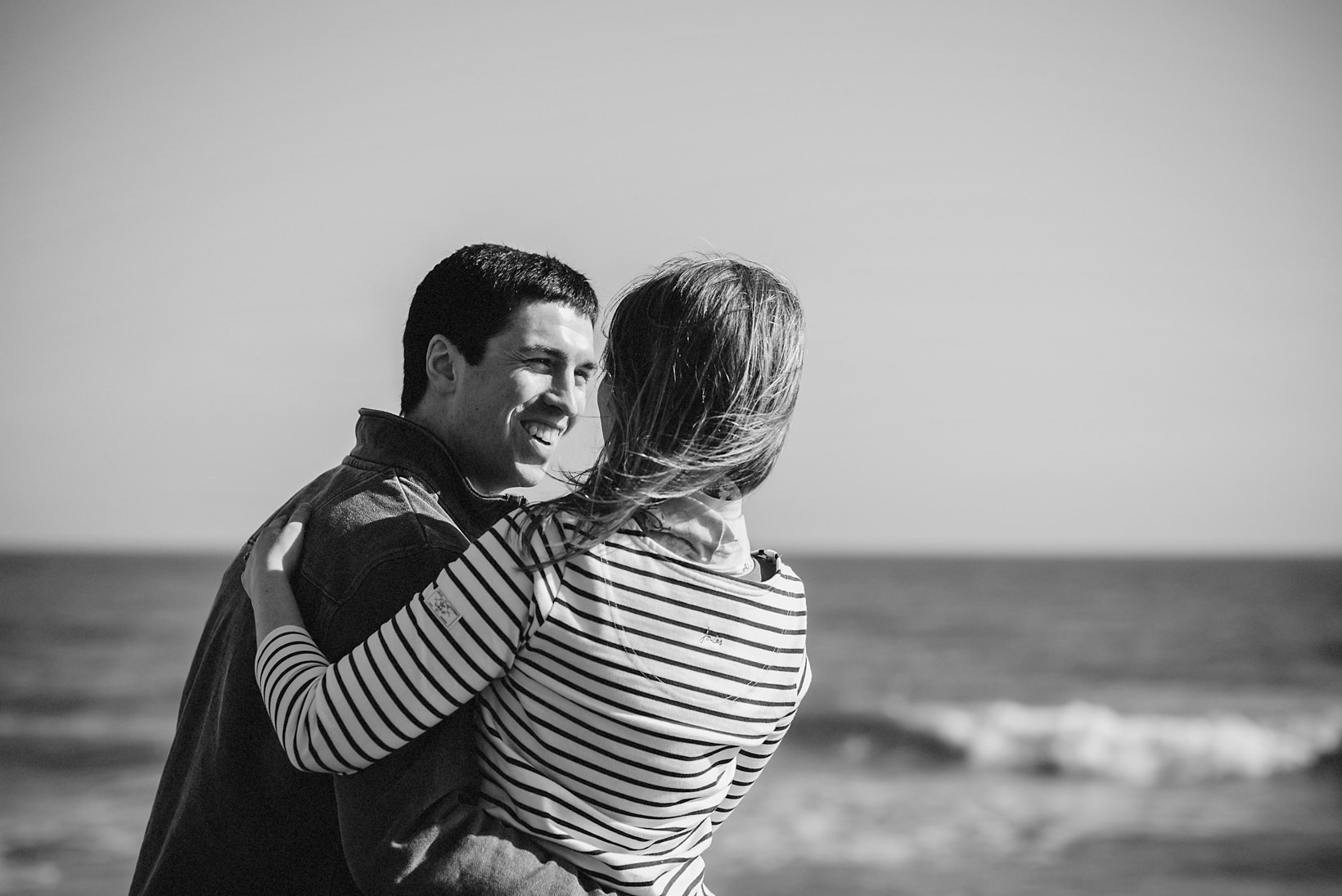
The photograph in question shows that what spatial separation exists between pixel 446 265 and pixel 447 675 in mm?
928

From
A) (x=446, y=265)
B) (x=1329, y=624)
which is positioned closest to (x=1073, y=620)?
(x=1329, y=624)

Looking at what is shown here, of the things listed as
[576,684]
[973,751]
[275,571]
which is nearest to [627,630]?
[576,684]

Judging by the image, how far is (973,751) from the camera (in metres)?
14.5

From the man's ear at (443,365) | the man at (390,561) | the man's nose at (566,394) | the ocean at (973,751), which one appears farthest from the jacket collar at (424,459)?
the ocean at (973,751)

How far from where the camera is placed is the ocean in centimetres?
884

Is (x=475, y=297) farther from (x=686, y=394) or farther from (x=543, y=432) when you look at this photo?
(x=686, y=394)

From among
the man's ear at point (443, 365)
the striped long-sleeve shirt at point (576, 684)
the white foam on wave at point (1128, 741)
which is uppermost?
the man's ear at point (443, 365)

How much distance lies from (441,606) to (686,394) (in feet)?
1.40

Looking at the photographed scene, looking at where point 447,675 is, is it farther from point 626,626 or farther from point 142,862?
point 142,862

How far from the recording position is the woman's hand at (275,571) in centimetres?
166

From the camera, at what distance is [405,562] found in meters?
1.66

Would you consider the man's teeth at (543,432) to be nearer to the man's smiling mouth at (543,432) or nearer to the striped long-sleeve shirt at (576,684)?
the man's smiling mouth at (543,432)

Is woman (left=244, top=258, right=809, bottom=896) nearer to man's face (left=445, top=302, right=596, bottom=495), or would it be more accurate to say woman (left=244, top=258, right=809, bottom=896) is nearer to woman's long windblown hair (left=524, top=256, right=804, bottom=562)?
woman's long windblown hair (left=524, top=256, right=804, bottom=562)

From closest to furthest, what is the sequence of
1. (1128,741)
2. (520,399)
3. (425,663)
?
(425,663), (520,399), (1128,741)
